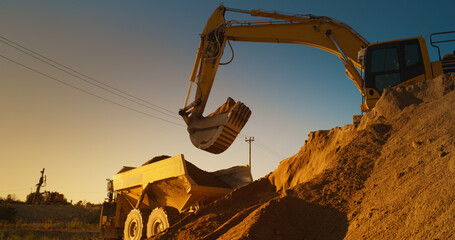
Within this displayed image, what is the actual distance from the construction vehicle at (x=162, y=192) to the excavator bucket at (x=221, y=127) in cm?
108

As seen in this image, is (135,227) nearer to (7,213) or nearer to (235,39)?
(235,39)

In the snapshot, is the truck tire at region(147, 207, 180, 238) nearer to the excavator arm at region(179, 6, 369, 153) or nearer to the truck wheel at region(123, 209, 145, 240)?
the truck wheel at region(123, 209, 145, 240)

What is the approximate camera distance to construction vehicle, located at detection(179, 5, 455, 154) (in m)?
8.43

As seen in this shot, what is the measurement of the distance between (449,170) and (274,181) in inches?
157

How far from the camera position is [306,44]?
11.0m

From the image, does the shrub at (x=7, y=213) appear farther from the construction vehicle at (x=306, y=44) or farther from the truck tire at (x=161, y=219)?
the truck tire at (x=161, y=219)

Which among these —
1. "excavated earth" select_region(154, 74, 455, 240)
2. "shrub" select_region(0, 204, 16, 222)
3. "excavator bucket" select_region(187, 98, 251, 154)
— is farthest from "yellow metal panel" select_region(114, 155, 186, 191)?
"shrub" select_region(0, 204, 16, 222)

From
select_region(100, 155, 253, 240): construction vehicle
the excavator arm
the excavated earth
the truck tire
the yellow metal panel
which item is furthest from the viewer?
the excavator arm

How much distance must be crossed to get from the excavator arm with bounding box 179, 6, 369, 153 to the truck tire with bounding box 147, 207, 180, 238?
3178 millimetres

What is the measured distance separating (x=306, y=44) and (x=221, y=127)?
12.0 ft

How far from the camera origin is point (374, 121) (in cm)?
629

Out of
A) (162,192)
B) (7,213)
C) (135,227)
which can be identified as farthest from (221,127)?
(7,213)

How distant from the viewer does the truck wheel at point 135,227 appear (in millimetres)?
8258

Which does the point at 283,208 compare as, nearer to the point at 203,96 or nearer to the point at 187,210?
the point at 187,210
